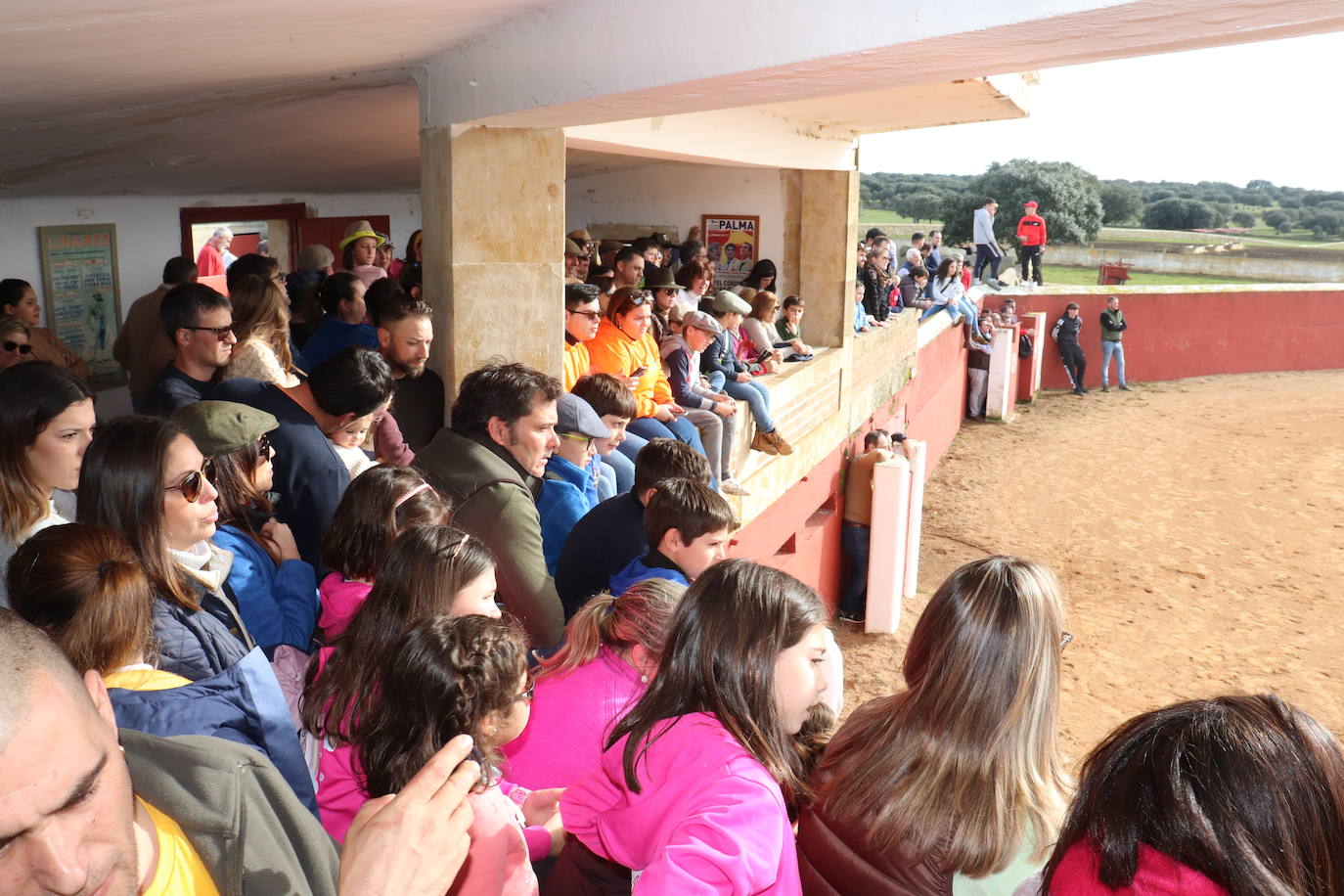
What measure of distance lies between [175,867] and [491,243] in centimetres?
415

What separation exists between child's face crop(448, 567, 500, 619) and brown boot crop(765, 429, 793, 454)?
19.0 feet

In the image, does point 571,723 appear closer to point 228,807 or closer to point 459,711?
point 459,711

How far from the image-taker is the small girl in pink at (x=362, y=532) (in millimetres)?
3127

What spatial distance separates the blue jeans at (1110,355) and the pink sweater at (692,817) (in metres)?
23.6

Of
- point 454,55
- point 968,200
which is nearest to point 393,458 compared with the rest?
point 454,55

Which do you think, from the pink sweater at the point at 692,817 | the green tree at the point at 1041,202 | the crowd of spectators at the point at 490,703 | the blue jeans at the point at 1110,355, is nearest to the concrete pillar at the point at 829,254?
the crowd of spectators at the point at 490,703

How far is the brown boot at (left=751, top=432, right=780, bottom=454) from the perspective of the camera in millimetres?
8555

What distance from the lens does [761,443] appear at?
8.58 m

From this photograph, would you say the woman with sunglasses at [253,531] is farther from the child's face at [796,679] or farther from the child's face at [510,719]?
the child's face at [796,679]

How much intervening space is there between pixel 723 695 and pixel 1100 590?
11489 mm

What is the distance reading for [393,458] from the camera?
4754 millimetres

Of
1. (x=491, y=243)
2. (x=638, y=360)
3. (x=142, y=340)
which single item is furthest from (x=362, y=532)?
(x=638, y=360)

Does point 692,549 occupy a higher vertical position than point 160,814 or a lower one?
lower

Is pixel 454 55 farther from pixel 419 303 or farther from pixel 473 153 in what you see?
pixel 419 303
